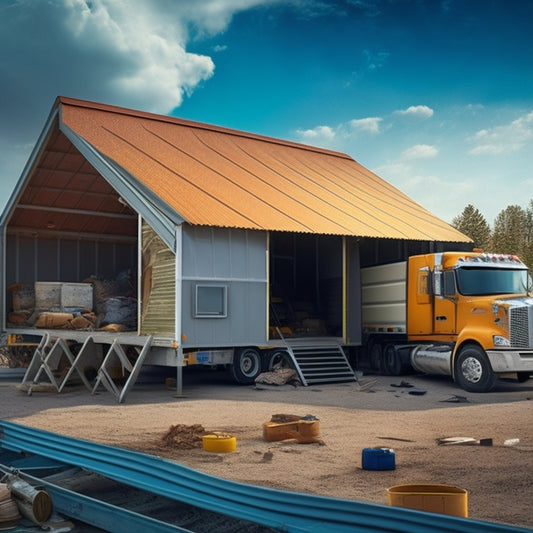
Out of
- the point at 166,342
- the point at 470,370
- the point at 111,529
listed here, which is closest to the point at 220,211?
the point at 166,342

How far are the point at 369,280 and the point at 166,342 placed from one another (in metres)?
6.87

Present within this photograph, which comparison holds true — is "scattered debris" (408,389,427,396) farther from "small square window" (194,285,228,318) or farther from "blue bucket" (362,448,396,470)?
"blue bucket" (362,448,396,470)

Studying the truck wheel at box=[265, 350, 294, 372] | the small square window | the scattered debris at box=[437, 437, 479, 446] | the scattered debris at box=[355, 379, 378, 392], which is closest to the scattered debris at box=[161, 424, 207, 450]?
the scattered debris at box=[437, 437, 479, 446]

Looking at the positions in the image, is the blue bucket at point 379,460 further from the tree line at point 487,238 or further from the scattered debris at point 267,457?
the tree line at point 487,238

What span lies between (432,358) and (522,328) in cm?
273

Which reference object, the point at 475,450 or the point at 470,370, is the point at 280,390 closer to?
the point at 470,370

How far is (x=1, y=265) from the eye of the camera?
84.2 feet

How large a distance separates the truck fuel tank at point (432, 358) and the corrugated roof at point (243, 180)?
3.28 meters

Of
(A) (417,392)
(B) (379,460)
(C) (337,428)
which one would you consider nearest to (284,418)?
(C) (337,428)

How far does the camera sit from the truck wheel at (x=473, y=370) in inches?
663

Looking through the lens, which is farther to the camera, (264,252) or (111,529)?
(264,252)

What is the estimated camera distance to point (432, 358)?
18.6m

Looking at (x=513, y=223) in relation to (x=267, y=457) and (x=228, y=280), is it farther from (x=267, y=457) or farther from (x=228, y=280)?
(x=267, y=457)

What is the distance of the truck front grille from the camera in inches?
648
